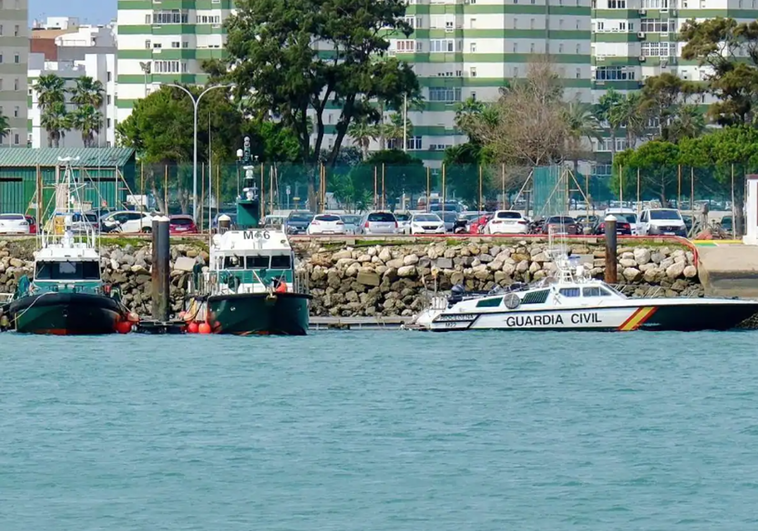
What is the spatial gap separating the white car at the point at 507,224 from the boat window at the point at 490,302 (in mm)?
16642

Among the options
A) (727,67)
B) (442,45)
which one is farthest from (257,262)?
(442,45)

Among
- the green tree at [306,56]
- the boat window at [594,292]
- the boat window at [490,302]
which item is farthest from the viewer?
the green tree at [306,56]

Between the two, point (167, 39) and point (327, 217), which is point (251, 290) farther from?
point (167, 39)

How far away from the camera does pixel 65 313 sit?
5175cm

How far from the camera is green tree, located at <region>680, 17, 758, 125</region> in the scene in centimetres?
9756

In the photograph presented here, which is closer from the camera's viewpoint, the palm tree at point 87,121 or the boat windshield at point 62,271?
the boat windshield at point 62,271

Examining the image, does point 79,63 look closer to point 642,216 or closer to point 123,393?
point 642,216

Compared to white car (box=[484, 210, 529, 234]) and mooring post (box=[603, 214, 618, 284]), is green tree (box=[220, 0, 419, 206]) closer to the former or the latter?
white car (box=[484, 210, 529, 234])

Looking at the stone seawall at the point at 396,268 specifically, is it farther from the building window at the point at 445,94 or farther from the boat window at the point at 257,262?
the building window at the point at 445,94

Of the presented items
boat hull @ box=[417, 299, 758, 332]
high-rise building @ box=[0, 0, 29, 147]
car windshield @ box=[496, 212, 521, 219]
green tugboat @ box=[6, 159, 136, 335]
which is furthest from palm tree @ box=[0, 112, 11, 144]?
boat hull @ box=[417, 299, 758, 332]

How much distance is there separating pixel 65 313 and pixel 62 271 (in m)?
1.76

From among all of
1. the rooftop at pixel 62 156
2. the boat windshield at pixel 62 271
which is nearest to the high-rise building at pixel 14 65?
the rooftop at pixel 62 156

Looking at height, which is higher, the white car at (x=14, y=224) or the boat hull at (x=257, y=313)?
the white car at (x=14, y=224)

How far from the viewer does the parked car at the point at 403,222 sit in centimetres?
7299
